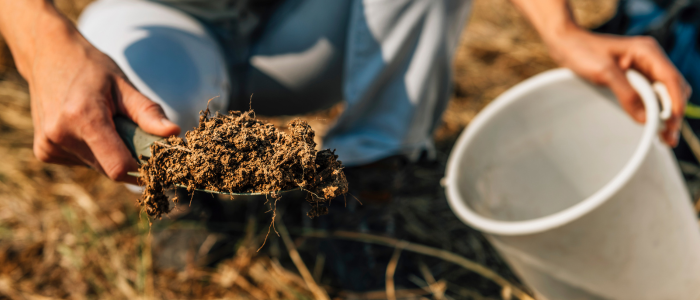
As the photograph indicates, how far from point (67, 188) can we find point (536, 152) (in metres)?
1.47

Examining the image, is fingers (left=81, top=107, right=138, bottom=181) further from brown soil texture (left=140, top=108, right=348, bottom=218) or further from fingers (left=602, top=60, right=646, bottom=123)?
fingers (left=602, top=60, right=646, bottom=123)

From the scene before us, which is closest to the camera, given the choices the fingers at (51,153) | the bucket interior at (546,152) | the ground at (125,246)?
the fingers at (51,153)

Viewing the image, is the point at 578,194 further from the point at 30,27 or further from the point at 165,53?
the point at 30,27

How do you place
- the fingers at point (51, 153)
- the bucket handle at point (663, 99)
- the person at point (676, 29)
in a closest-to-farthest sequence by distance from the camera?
1. the fingers at point (51, 153)
2. the bucket handle at point (663, 99)
3. the person at point (676, 29)

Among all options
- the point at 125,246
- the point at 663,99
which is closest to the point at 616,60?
the point at 663,99

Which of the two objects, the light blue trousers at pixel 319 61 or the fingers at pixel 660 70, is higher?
the light blue trousers at pixel 319 61

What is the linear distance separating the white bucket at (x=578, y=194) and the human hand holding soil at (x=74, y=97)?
634 mm

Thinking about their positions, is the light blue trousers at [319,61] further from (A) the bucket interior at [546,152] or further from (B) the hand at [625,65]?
(B) the hand at [625,65]

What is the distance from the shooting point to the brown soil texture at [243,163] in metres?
0.57

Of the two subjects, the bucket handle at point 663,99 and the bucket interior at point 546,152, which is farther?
the bucket interior at point 546,152

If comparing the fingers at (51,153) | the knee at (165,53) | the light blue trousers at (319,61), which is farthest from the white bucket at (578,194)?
the fingers at (51,153)

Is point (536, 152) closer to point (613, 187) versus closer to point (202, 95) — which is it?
point (613, 187)

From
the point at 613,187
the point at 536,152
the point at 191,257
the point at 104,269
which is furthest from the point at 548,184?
the point at 104,269

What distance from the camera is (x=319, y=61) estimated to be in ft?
3.54
